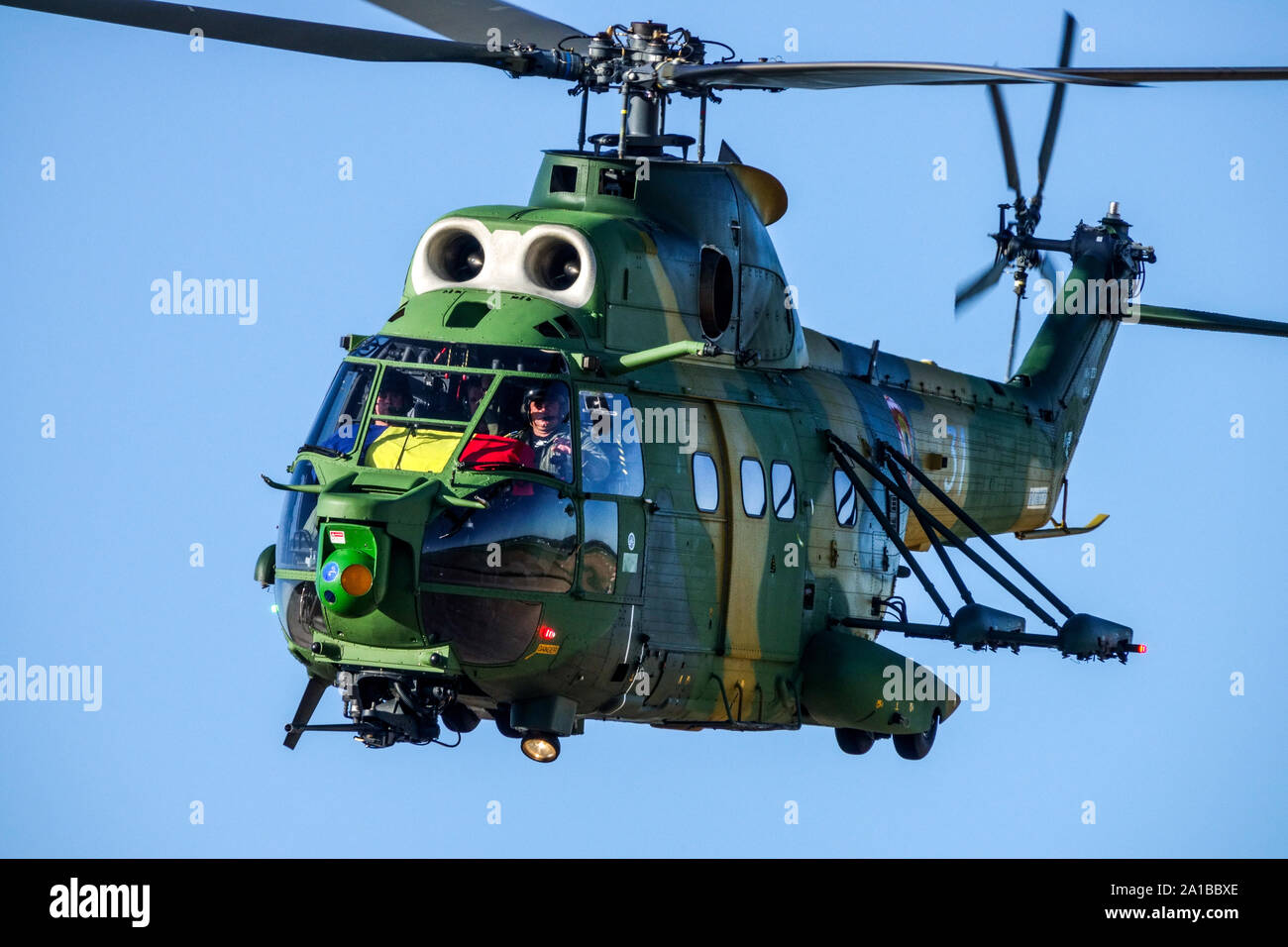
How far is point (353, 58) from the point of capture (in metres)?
17.3

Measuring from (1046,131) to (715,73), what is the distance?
21.5 ft

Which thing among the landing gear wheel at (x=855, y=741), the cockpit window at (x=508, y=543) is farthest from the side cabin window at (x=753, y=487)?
the landing gear wheel at (x=855, y=741)

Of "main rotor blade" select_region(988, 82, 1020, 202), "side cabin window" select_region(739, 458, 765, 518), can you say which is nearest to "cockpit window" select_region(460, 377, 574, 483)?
"side cabin window" select_region(739, 458, 765, 518)

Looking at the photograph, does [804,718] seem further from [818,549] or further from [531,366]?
[531,366]

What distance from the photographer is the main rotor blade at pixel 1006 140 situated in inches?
891

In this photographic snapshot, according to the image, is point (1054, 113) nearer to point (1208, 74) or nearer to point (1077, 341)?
point (1077, 341)

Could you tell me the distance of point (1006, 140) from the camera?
2369 cm

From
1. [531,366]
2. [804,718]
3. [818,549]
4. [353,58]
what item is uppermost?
[353,58]

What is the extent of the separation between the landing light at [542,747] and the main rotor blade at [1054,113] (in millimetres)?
8968

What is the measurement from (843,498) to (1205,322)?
7944 mm

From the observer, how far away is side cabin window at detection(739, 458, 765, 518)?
18.3 metres

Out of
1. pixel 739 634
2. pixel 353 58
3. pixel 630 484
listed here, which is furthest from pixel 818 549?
pixel 353 58

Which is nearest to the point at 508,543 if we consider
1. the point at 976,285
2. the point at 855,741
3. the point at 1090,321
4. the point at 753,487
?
the point at 753,487

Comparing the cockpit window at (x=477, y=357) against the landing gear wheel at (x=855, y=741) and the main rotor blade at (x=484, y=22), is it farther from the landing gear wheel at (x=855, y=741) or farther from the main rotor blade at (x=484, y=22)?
the landing gear wheel at (x=855, y=741)
